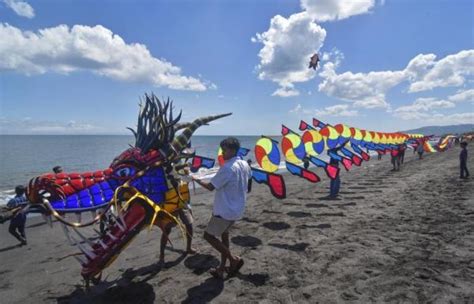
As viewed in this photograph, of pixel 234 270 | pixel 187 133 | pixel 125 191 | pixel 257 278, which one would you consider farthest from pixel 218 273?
pixel 187 133

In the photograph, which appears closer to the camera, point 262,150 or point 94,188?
point 94,188

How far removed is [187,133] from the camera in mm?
4648

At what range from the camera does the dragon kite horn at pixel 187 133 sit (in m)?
4.47

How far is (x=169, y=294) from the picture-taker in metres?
4.25

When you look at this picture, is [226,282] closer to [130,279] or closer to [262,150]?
[130,279]

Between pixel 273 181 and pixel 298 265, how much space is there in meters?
2.94

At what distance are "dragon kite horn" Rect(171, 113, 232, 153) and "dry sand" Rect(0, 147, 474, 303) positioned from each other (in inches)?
79.8

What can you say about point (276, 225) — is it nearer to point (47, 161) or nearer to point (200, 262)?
point (200, 262)

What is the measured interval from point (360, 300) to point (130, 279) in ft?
11.2

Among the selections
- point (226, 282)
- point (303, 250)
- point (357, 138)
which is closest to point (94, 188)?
point (226, 282)

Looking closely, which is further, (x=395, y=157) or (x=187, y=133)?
(x=395, y=157)

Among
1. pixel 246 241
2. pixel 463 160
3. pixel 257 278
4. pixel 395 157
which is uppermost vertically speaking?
pixel 463 160

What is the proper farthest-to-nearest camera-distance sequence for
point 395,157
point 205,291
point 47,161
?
1. point 47,161
2. point 395,157
3. point 205,291

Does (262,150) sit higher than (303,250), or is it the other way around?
(262,150)
